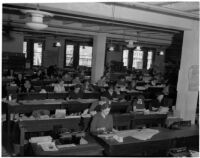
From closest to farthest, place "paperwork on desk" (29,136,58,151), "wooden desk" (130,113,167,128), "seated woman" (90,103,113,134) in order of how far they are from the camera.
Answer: "paperwork on desk" (29,136,58,151) < "seated woman" (90,103,113,134) < "wooden desk" (130,113,167,128)

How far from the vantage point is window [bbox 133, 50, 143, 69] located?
83.7ft

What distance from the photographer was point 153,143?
533cm

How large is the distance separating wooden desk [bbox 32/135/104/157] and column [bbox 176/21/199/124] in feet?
16.7

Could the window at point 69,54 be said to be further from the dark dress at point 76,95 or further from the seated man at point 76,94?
the dark dress at point 76,95

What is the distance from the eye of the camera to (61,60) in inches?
860

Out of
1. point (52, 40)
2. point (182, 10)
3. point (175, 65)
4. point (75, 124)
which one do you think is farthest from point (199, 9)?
point (52, 40)

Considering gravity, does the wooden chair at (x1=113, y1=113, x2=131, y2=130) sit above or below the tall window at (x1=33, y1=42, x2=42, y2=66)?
below

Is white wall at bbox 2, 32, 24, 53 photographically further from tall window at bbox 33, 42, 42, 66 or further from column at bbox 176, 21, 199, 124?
column at bbox 176, 21, 199, 124

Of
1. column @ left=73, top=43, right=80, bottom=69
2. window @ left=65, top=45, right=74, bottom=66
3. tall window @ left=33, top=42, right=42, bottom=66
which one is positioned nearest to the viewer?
tall window @ left=33, top=42, right=42, bottom=66

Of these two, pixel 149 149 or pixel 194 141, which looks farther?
pixel 194 141

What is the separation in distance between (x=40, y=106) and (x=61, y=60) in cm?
1386

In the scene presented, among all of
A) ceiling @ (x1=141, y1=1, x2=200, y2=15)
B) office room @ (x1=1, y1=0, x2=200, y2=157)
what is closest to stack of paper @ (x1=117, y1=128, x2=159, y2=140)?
office room @ (x1=1, y1=0, x2=200, y2=157)

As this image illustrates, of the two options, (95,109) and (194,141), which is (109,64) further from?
(194,141)

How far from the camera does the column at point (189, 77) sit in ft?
30.2
